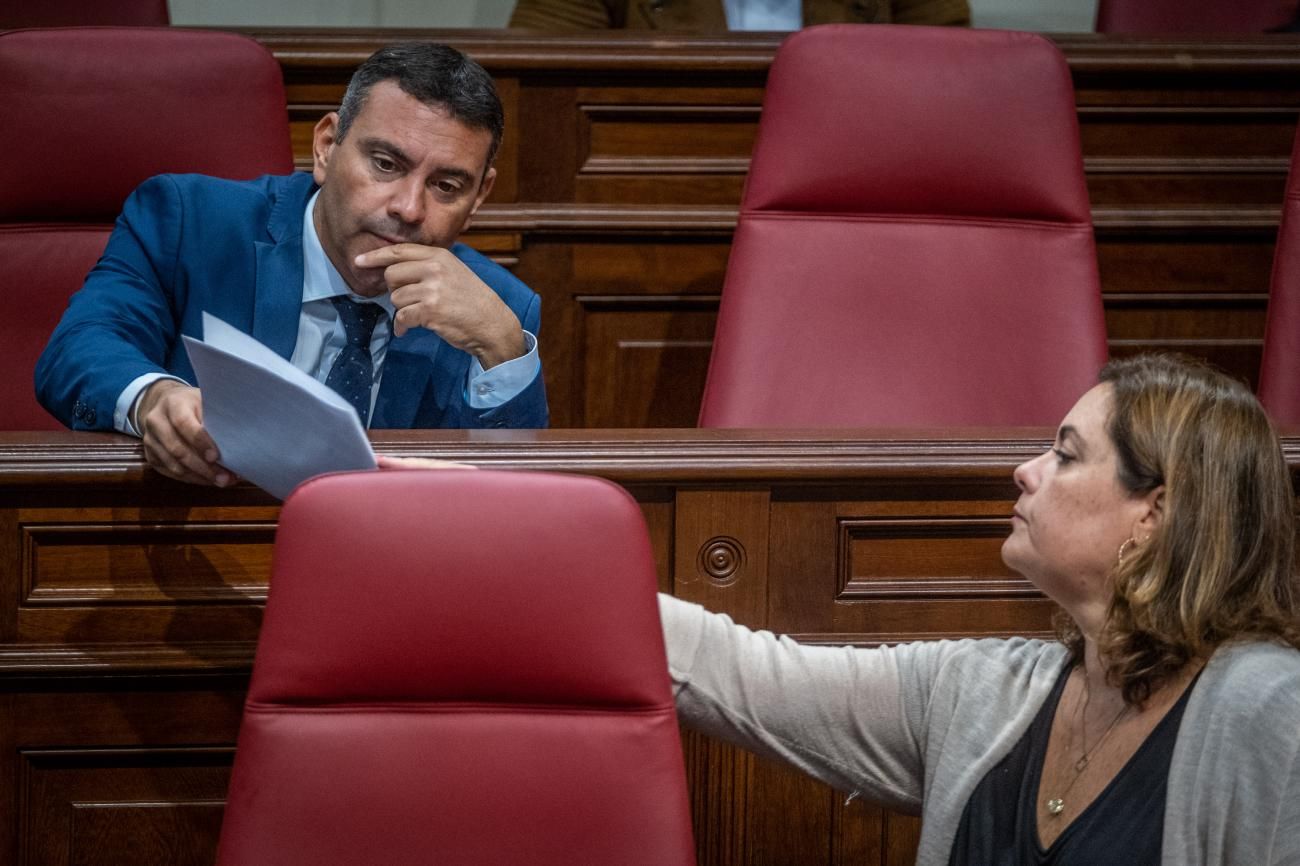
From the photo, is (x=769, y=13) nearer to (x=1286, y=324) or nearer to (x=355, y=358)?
(x=1286, y=324)

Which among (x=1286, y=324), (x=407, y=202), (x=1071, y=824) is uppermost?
(x=407, y=202)

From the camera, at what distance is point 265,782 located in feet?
2.27

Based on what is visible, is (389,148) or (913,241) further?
(913,241)

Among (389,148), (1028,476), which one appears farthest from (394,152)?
(1028,476)

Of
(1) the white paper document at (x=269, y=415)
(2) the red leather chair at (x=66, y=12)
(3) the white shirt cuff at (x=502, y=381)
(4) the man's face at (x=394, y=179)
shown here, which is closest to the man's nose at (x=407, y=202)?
(4) the man's face at (x=394, y=179)

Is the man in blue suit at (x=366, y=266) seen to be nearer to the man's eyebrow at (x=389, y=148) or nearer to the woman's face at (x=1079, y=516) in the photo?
the man's eyebrow at (x=389, y=148)

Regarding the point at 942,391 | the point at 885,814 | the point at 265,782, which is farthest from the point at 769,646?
the point at 942,391

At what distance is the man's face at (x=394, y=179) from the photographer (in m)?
1.14

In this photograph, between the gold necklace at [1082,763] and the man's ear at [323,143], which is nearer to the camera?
the gold necklace at [1082,763]

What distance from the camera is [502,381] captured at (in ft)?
3.71

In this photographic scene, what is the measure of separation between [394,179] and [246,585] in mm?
353

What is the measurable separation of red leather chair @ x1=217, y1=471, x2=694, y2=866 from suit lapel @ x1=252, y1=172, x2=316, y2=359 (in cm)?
50

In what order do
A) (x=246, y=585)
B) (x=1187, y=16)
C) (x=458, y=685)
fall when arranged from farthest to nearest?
(x=1187, y=16) < (x=246, y=585) < (x=458, y=685)

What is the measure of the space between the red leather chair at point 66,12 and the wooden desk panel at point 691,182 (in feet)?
1.36
